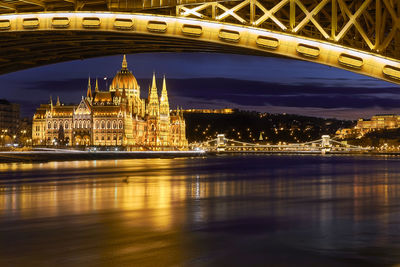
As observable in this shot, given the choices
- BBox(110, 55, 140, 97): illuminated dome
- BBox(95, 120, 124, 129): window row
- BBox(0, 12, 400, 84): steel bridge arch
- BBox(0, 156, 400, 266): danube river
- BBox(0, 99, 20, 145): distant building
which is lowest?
BBox(0, 156, 400, 266): danube river

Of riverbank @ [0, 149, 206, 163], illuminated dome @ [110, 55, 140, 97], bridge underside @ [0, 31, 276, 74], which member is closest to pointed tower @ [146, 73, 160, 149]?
illuminated dome @ [110, 55, 140, 97]

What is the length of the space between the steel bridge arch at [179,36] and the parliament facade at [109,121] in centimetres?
14003

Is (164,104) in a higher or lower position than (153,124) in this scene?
higher

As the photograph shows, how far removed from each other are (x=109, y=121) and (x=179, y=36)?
492ft

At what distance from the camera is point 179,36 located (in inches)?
618

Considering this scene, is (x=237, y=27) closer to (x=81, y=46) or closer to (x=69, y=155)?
(x=81, y=46)

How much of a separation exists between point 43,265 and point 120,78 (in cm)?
17144

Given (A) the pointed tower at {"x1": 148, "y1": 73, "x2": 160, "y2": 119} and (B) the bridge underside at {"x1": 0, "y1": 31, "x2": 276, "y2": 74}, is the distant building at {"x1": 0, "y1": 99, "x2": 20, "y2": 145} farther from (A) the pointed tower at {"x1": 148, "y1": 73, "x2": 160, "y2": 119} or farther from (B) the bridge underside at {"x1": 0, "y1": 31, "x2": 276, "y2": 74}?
(B) the bridge underside at {"x1": 0, "y1": 31, "x2": 276, "y2": 74}

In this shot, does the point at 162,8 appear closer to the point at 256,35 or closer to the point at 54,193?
the point at 256,35

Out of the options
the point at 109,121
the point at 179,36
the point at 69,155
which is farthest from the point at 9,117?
the point at 179,36

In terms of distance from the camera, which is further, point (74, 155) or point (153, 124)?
point (153, 124)

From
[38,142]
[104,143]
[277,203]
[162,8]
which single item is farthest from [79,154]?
[162,8]

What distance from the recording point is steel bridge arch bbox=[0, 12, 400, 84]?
13984mm

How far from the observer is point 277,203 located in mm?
27250
